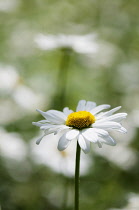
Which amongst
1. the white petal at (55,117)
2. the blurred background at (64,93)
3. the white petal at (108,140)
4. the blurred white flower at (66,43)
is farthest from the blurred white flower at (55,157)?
the white petal at (108,140)

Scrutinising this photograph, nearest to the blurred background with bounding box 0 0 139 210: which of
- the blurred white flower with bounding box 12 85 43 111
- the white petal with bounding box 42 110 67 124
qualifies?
the blurred white flower with bounding box 12 85 43 111

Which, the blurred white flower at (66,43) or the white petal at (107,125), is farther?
the blurred white flower at (66,43)

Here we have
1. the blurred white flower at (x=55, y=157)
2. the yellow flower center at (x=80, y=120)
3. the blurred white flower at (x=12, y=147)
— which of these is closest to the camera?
the yellow flower center at (x=80, y=120)

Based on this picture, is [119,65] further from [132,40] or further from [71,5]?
[71,5]

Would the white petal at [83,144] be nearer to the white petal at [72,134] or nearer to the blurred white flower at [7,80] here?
the white petal at [72,134]

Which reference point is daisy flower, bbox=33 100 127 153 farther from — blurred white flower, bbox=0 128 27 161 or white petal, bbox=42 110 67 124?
blurred white flower, bbox=0 128 27 161

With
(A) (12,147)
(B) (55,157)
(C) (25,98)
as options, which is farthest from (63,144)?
Result: (C) (25,98)

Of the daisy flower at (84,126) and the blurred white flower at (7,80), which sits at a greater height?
the blurred white flower at (7,80)
